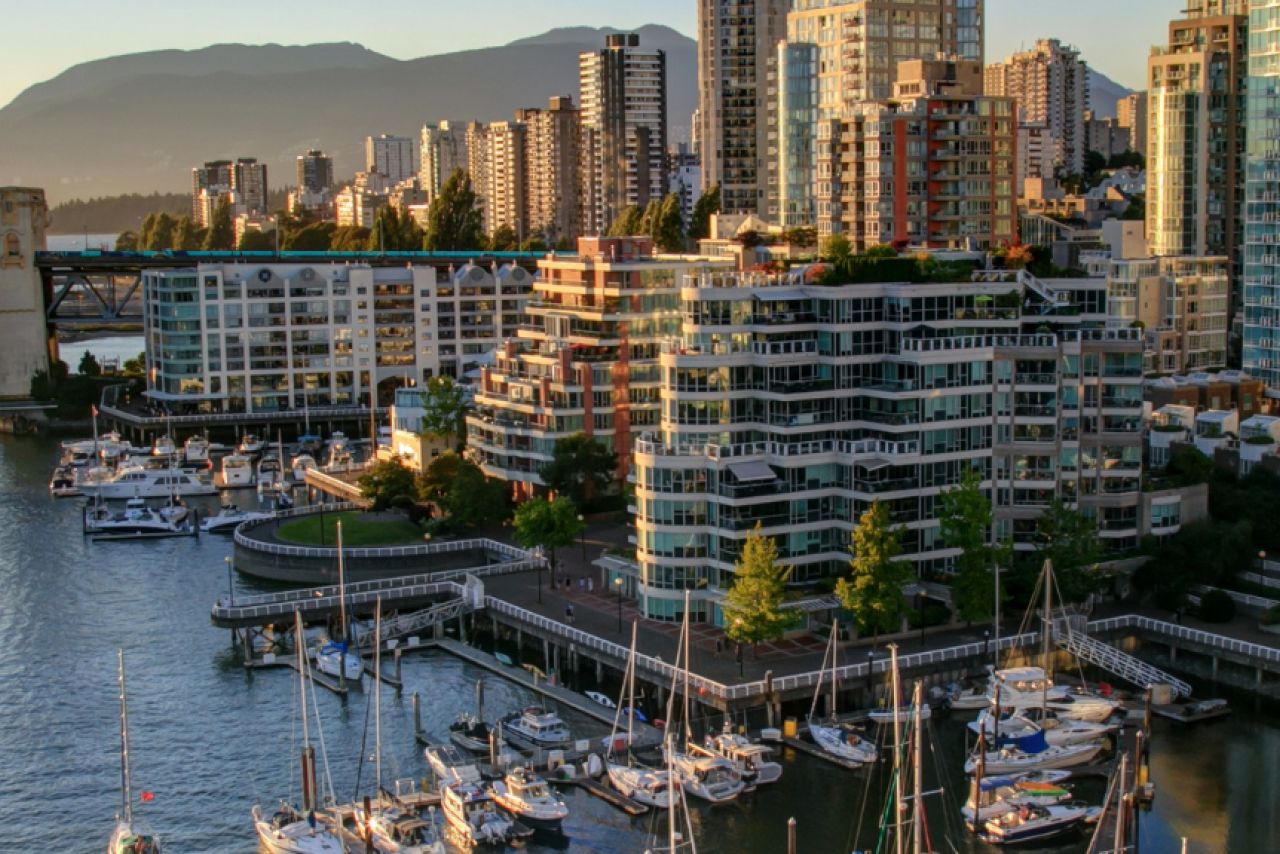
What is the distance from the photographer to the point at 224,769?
57875 millimetres

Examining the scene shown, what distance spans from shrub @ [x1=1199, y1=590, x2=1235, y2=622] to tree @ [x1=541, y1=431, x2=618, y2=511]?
32448 mm

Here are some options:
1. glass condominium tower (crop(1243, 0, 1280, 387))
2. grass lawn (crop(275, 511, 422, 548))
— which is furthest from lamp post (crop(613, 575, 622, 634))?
glass condominium tower (crop(1243, 0, 1280, 387))

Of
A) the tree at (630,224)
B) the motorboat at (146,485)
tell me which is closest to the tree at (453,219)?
the tree at (630,224)

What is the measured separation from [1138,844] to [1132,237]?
76.0 metres

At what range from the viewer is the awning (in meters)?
66.0

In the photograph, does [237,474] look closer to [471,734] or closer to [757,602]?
[471,734]

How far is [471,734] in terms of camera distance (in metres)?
58.7

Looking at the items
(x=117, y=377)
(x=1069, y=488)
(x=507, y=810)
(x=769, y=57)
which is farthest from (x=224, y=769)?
(x=769, y=57)

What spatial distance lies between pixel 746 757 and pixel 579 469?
34195mm

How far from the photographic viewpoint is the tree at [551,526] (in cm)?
7600

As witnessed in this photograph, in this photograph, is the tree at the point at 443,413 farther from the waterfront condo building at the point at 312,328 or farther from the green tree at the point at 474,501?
the waterfront condo building at the point at 312,328

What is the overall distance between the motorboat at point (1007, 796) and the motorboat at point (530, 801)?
40.8ft

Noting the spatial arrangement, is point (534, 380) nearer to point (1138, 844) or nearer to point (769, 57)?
point (1138, 844)

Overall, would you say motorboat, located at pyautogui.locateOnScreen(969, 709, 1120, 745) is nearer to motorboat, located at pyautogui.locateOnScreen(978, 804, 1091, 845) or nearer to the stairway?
motorboat, located at pyautogui.locateOnScreen(978, 804, 1091, 845)
